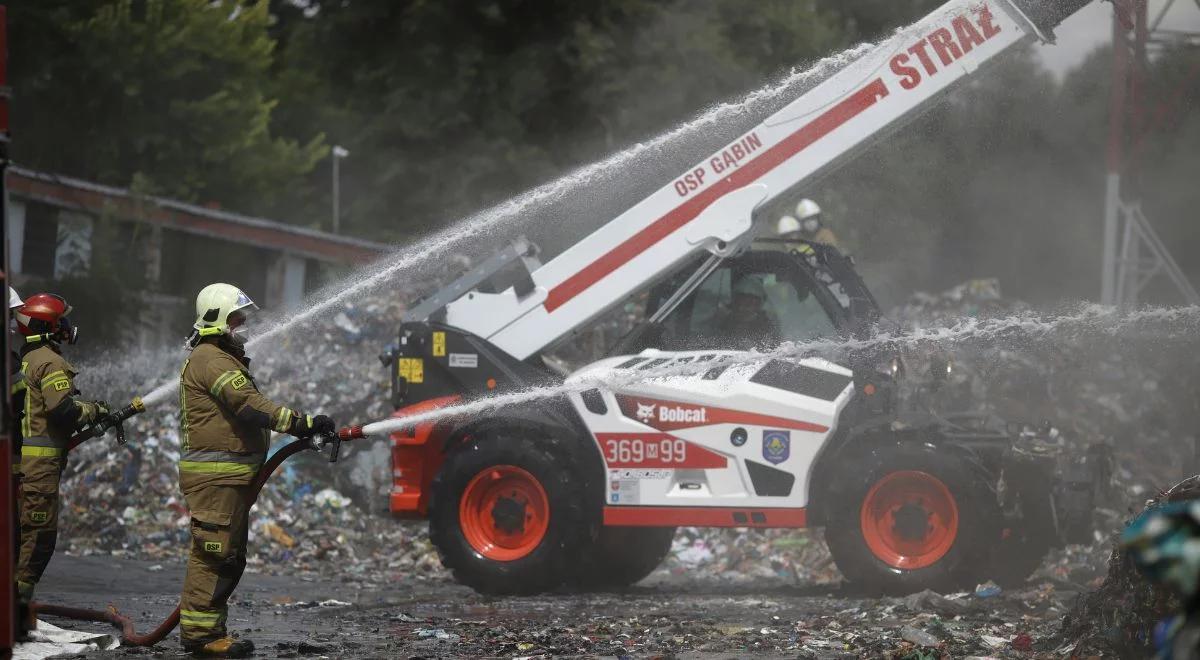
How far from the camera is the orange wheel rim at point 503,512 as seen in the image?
9547mm

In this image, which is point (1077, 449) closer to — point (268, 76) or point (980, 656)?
point (980, 656)

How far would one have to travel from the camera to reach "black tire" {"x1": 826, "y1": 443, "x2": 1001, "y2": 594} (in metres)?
9.07

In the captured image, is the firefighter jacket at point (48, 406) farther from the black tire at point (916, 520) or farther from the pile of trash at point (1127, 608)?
the pile of trash at point (1127, 608)

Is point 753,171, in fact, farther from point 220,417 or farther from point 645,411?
point 220,417

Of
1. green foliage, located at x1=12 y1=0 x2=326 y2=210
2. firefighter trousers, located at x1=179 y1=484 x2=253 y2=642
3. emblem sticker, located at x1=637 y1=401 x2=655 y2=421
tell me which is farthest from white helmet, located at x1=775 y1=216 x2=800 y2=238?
green foliage, located at x1=12 y1=0 x2=326 y2=210

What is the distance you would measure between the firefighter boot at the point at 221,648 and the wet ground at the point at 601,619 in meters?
0.12

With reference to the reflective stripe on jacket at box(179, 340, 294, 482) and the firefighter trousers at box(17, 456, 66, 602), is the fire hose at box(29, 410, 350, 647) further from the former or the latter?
the firefighter trousers at box(17, 456, 66, 602)

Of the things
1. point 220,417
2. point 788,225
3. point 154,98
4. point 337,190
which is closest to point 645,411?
point 220,417

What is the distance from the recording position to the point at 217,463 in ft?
23.2

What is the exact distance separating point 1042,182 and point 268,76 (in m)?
20.9

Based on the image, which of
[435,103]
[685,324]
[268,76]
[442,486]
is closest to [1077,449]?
[685,324]

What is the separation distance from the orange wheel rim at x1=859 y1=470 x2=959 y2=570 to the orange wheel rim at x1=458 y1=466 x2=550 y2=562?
6.87ft

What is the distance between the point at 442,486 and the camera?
955cm

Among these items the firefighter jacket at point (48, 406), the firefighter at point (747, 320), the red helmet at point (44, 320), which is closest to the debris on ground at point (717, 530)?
the firefighter at point (747, 320)
